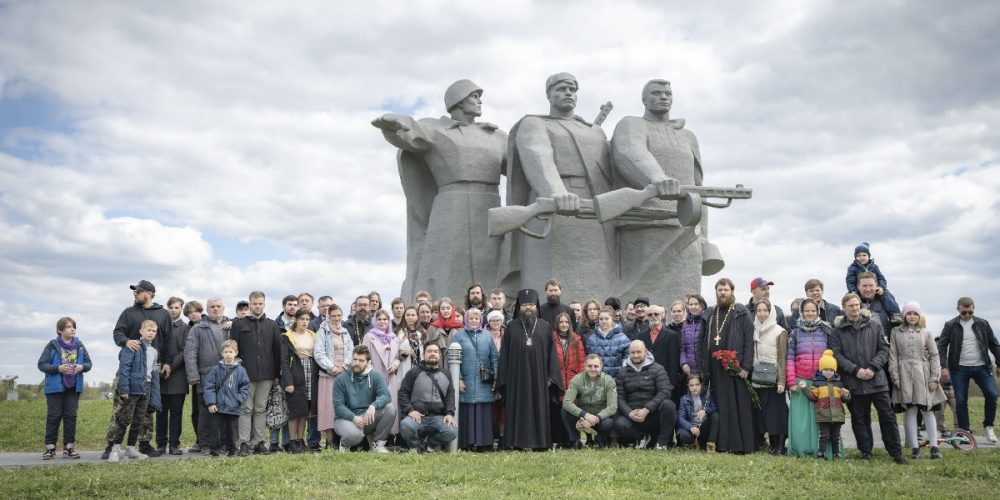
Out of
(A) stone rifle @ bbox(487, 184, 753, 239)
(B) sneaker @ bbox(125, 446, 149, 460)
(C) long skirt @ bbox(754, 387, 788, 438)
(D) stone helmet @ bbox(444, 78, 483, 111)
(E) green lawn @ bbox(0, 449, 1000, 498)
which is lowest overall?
(E) green lawn @ bbox(0, 449, 1000, 498)

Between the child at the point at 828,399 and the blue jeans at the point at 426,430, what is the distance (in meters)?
3.17

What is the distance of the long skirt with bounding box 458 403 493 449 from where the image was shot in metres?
9.16

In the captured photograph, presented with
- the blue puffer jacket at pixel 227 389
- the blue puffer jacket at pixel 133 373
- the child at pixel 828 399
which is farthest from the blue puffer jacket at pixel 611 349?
the blue puffer jacket at pixel 133 373

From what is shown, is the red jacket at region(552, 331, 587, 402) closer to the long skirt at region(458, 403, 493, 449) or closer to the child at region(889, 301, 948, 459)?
the long skirt at region(458, 403, 493, 449)

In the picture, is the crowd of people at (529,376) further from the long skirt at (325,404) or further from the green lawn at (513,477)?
the green lawn at (513,477)

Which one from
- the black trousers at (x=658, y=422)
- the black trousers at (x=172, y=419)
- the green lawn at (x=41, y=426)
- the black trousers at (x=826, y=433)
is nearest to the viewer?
the black trousers at (x=826, y=433)

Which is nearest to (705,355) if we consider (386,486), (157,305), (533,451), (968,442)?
(533,451)

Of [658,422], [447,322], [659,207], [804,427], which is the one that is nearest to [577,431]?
[658,422]

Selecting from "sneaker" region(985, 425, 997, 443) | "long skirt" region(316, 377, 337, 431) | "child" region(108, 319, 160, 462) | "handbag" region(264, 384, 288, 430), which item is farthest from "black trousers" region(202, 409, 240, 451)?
"sneaker" region(985, 425, 997, 443)

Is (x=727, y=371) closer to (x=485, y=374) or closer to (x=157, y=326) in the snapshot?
(x=485, y=374)

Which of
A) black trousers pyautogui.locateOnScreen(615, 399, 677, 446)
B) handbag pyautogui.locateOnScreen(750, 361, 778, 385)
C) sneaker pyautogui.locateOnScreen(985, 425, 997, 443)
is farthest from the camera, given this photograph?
sneaker pyautogui.locateOnScreen(985, 425, 997, 443)

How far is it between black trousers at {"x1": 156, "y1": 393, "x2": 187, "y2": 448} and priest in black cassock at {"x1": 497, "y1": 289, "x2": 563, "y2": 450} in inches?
127

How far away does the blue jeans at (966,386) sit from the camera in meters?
9.90

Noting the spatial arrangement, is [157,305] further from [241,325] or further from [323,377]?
[323,377]
